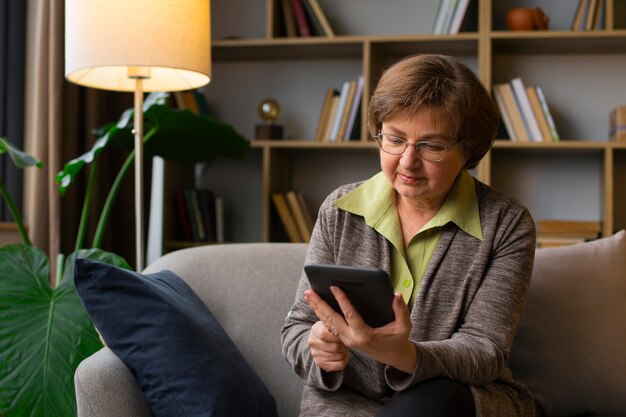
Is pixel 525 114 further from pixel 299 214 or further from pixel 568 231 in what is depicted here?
pixel 299 214

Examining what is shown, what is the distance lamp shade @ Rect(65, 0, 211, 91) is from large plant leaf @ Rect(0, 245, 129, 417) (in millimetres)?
519

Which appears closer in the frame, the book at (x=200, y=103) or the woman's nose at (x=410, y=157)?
the woman's nose at (x=410, y=157)

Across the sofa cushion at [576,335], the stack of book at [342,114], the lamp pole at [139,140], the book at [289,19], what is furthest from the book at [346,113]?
the sofa cushion at [576,335]

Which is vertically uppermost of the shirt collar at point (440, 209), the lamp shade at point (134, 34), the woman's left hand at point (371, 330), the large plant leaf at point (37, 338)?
the lamp shade at point (134, 34)

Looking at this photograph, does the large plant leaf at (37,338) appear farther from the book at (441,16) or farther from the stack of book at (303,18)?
the book at (441,16)

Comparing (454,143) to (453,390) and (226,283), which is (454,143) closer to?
(453,390)

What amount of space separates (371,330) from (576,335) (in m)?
0.73

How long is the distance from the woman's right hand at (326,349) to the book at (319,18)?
208cm

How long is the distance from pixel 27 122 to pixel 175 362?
5.97 ft

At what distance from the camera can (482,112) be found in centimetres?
162

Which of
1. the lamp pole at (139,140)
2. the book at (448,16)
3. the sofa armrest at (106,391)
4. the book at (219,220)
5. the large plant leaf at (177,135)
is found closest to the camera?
the sofa armrest at (106,391)

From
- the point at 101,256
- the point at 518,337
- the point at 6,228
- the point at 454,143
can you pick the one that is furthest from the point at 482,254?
the point at 6,228

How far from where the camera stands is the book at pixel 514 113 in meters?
3.25

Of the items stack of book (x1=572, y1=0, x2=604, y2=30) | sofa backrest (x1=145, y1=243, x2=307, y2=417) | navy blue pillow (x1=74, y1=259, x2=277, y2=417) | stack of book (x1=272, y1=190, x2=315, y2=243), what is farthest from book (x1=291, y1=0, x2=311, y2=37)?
navy blue pillow (x1=74, y1=259, x2=277, y2=417)
